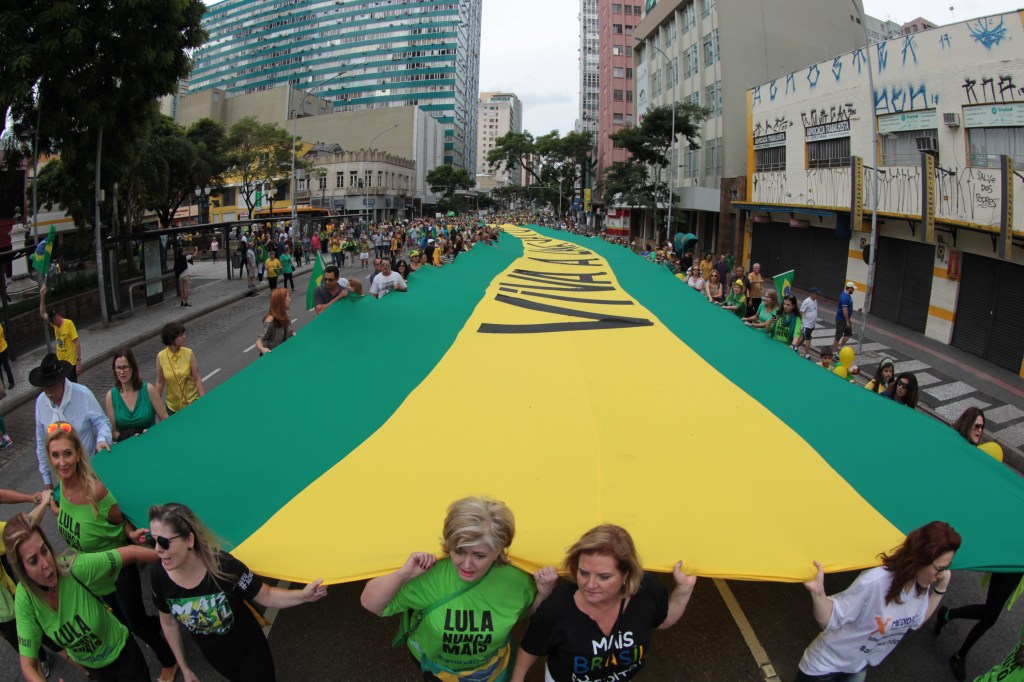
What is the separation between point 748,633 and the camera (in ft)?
15.7

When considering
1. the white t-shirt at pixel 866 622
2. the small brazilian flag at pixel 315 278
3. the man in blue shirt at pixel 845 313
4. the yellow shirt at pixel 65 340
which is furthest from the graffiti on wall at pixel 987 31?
the yellow shirt at pixel 65 340

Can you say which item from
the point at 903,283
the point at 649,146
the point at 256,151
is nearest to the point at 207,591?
the point at 903,283

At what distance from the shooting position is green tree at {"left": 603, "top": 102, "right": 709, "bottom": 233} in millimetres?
→ 36406

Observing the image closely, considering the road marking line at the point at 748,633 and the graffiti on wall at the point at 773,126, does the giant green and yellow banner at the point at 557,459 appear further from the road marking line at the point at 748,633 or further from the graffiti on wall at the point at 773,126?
the graffiti on wall at the point at 773,126

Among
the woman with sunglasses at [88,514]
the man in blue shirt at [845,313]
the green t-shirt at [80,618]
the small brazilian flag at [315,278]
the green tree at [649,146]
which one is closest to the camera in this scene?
the green t-shirt at [80,618]

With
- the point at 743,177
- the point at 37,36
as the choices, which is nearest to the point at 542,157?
the point at 743,177

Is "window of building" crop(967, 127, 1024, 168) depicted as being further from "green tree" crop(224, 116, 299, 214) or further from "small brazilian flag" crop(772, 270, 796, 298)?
"green tree" crop(224, 116, 299, 214)

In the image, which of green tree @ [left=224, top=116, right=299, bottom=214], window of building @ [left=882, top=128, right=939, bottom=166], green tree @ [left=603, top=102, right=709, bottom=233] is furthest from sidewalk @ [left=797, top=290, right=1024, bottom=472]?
green tree @ [left=224, top=116, right=299, bottom=214]

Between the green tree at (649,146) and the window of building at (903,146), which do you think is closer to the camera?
the window of building at (903,146)

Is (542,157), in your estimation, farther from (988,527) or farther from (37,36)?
(988,527)

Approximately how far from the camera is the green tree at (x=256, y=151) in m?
43.9

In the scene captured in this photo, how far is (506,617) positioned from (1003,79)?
59.4 feet

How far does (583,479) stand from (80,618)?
3.07 metres

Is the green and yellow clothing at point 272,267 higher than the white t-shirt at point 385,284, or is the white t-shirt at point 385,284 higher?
the green and yellow clothing at point 272,267
